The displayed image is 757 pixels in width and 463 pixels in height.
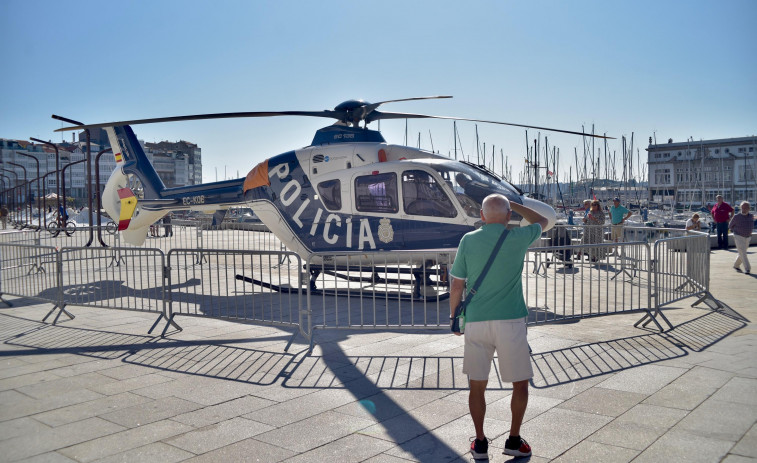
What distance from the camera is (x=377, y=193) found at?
416 inches

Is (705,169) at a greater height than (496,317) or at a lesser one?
greater

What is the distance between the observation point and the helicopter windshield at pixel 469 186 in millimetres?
9867

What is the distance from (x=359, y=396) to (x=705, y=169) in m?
103

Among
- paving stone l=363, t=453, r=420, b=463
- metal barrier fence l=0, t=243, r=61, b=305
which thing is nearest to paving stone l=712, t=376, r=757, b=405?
paving stone l=363, t=453, r=420, b=463

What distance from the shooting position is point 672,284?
28.3 feet

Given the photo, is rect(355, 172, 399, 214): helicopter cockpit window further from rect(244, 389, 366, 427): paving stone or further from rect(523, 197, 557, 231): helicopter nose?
rect(244, 389, 366, 427): paving stone

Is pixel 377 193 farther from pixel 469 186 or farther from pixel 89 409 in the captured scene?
pixel 89 409

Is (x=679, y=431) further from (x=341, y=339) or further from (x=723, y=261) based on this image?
(x=723, y=261)

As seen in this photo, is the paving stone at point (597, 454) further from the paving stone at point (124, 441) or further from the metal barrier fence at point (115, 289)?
the metal barrier fence at point (115, 289)

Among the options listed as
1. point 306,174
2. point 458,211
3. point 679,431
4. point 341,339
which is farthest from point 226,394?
point 306,174

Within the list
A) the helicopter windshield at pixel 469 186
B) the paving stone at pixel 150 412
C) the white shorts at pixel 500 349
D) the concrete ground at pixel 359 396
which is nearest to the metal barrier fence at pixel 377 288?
the concrete ground at pixel 359 396

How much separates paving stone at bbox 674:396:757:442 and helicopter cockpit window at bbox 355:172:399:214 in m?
6.47

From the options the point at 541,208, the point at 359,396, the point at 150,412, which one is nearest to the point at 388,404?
the point at 359,396

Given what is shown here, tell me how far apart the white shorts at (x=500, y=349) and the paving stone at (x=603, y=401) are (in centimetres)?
117
